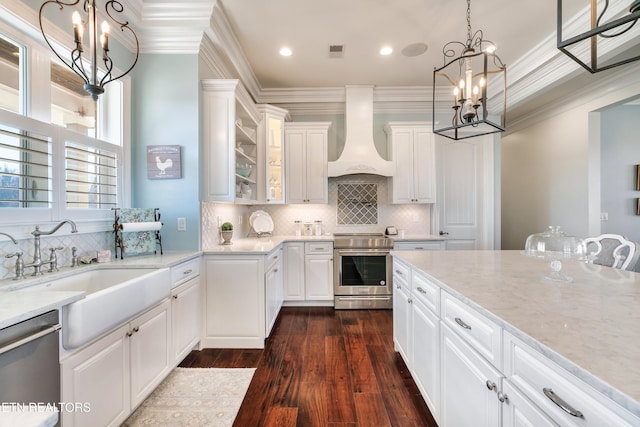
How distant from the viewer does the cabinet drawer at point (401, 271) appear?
2.02 metres

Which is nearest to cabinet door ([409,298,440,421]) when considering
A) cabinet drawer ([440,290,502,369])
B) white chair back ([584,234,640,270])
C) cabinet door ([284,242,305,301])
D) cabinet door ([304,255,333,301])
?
cabinet drawer ([440,290,502,369])

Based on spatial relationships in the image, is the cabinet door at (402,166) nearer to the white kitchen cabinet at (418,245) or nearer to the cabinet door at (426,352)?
the white kitchen cabinet at (418,245)

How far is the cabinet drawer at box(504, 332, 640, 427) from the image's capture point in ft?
1.97

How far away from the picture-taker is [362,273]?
3.58m

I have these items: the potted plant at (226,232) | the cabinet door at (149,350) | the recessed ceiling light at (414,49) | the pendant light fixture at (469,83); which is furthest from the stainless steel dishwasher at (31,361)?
the recessed ceiling light at (414,49)

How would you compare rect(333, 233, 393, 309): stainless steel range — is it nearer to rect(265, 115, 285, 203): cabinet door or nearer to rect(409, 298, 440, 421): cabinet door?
rect(265, 115, 285, 203): cabinet door

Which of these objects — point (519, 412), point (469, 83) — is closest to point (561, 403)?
point (519, 412)

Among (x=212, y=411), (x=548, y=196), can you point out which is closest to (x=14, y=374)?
(x=212, y=411)

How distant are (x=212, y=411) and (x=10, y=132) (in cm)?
203

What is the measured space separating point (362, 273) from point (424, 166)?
70.4 inches

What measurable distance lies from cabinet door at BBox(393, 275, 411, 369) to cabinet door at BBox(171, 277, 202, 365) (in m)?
1.75

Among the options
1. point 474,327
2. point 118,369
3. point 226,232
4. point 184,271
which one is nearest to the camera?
point 474,327

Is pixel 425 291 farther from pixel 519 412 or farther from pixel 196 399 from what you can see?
pixel 196 399

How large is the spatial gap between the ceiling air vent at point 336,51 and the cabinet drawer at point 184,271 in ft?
8.71
